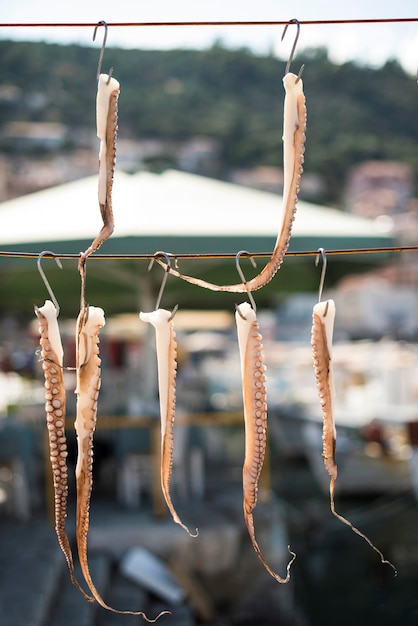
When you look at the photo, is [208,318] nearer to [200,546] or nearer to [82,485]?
[200,546]

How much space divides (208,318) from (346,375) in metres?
4.33

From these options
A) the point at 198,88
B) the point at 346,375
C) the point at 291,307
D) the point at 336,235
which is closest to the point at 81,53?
the point at 198,88

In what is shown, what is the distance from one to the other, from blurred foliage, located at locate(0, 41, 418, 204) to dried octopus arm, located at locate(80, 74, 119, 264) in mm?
58566

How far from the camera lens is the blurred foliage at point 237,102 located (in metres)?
59.6

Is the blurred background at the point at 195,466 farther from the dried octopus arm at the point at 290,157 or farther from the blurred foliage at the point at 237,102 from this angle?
the blurred foliage at the point at 237,102

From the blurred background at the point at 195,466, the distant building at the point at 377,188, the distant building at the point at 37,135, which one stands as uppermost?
the distant building at the point at 37,135

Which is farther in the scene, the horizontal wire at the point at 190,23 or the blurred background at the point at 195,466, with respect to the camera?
the blurred background at the point at 195,466

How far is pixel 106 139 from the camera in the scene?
5.63 ft

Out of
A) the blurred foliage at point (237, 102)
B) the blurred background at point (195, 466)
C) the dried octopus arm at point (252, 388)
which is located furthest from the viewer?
the blurred foliage at point (237, 102)

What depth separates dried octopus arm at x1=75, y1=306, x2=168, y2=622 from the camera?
1750mm

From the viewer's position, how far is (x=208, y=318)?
52.2 feet

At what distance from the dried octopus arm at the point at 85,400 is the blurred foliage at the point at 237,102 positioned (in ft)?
192

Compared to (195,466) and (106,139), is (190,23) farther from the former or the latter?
(195,466)

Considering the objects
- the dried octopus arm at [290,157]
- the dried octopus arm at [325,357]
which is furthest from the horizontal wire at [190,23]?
the dried octopus arm at [325,357]
